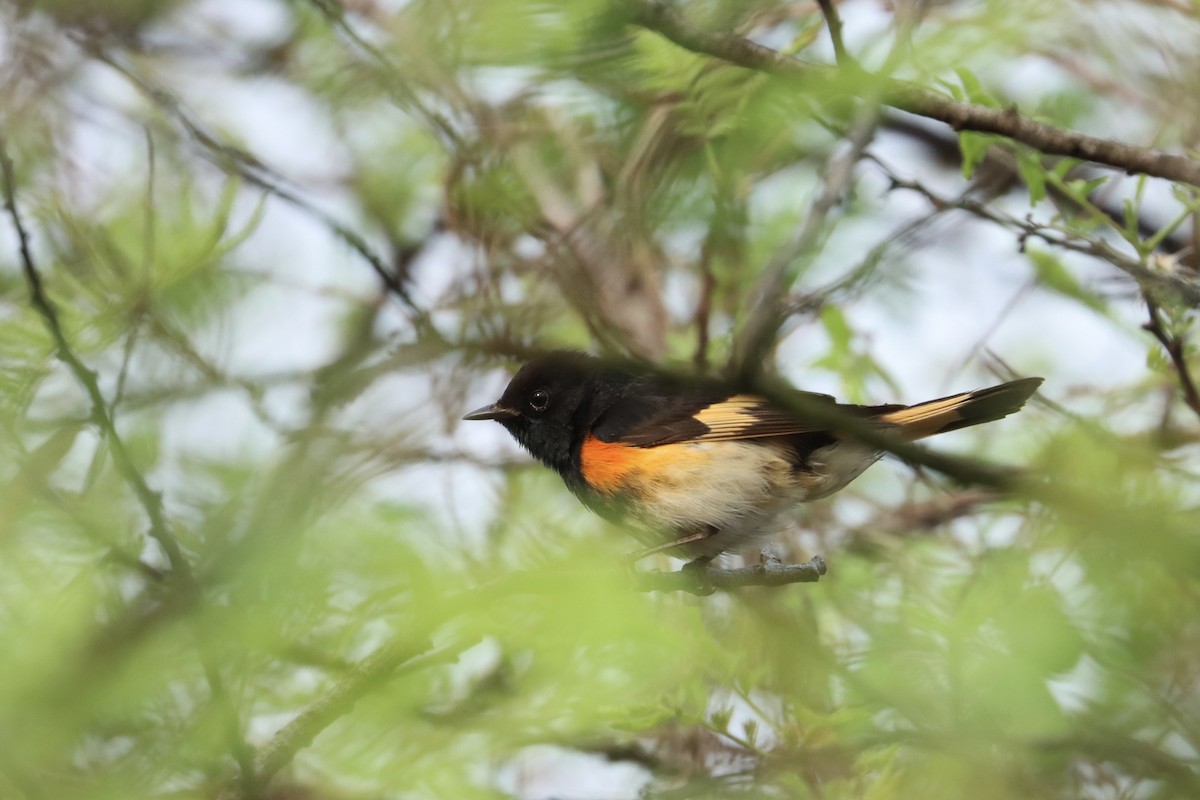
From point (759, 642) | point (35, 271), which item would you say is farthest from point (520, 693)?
point (759, 642)

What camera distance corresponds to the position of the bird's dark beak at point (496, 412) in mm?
4086

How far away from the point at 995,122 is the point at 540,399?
78.4 inches

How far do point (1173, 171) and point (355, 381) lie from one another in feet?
6.43

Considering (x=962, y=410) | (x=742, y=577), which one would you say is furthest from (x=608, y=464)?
(x=962, y=410)

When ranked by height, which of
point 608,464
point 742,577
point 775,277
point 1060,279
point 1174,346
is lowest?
point 742,577

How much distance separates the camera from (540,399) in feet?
13.8

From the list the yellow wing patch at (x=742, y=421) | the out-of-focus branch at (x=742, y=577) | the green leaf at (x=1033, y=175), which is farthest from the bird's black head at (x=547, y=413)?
the green leaf at (x=1033, y=175)

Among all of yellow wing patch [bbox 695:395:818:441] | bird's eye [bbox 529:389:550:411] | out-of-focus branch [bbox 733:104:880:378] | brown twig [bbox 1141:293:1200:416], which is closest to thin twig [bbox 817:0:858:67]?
out-of-focus branch [bbox 733:104:880:378]

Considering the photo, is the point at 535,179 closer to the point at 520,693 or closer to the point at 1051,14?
the point at 1051,14

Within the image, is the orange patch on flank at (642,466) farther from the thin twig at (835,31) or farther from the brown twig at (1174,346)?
the thin twig at (835,31)

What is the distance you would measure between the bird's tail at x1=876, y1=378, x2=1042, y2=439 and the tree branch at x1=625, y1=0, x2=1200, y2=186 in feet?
1.70

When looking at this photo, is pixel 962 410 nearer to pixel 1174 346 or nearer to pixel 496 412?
pixel 1174 346

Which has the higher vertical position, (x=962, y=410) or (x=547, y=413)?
(x=962, y=410)

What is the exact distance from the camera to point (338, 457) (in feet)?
8.92
